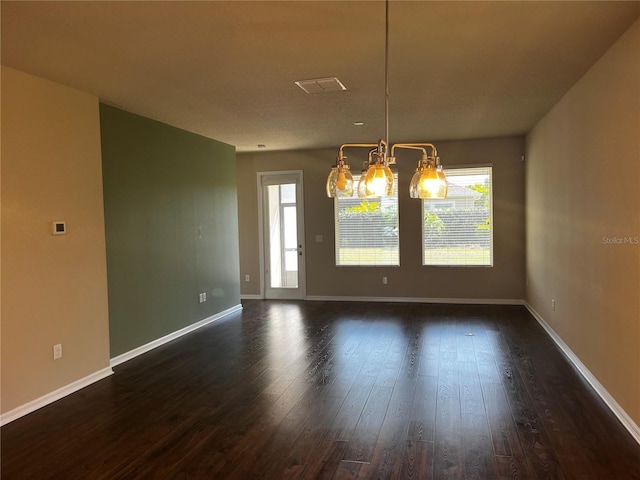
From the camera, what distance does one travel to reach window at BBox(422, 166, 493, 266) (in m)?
7.02

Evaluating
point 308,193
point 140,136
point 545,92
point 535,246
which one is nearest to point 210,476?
point 140,136

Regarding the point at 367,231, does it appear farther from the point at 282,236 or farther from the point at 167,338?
the point at 167,338

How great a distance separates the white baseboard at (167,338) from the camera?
4.58 m

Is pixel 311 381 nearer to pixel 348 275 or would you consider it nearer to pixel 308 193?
pixel 348 275

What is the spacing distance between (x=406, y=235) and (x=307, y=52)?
4535 millimetres

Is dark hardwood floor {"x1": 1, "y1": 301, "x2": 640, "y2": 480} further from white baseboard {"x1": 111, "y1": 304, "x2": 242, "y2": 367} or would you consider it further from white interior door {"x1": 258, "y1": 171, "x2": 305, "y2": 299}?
white interior door {"x1": 258, "y1": 171, "x2": 305, "y2": 299}

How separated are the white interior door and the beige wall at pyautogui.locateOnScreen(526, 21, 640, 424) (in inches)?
155

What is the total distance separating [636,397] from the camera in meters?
2.82

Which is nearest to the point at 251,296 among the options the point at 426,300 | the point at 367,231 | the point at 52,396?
the point at 367,231

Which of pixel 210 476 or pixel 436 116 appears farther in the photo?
pixel 436 116

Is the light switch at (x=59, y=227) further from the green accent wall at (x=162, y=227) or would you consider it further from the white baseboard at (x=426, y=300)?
the white baseboard at (x=426, y=300)

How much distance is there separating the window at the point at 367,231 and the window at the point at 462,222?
0.51 metres

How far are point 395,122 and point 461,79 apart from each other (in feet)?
5.58

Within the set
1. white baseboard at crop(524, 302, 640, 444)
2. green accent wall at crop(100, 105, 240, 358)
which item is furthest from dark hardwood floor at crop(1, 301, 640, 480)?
green accent wall at crop(100, 105, 240, 358)
